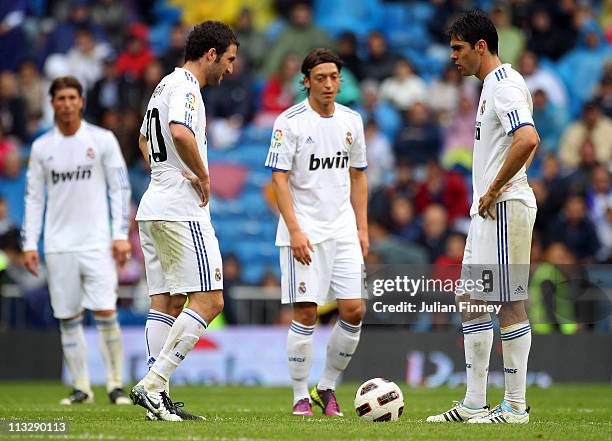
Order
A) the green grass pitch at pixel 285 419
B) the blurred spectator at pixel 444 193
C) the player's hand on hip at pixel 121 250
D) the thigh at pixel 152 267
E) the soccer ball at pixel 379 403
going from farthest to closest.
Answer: the blurred spectator at pixel 444 193
the player's hand on hip at pixel 121 250
the thigh at pixel 152 267
the soccer ball at pixel 379 403
the green grass pitch at pixel 285 419

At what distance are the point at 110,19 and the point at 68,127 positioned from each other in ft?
36.2

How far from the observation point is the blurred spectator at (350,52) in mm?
20938

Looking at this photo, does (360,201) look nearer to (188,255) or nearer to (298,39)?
(188,255)

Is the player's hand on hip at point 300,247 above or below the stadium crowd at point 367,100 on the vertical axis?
below

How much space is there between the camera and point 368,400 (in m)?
9.21

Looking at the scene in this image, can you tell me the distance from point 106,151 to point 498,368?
19.5 feet

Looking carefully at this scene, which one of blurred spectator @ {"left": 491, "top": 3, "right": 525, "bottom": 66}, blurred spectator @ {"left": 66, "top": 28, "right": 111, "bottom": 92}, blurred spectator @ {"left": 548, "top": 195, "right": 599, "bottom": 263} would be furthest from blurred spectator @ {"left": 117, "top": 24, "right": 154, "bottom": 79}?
blurred spectator @ {"left": 548, "top": 195, "right": 599, "bottom": 263}

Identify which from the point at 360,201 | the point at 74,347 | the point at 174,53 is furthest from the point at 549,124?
the point at 74,347

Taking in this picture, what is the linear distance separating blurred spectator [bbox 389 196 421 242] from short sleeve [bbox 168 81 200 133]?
31.5 ft

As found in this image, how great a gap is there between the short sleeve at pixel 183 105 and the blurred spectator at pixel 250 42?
42.7 feet

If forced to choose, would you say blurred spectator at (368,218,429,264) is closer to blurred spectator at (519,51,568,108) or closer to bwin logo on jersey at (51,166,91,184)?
blurred spectator at (519,51,568,108)

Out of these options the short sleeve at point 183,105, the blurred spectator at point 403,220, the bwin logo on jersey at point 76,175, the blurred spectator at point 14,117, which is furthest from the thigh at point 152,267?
the blurred spectator at point 14,117

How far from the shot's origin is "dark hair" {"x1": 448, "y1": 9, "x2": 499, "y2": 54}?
888 cm

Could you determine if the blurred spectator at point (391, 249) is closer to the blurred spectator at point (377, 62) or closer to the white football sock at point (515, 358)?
the blurred spectator at point (377, 62)
